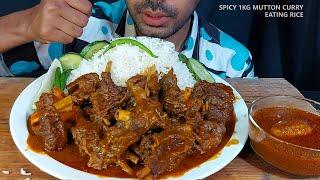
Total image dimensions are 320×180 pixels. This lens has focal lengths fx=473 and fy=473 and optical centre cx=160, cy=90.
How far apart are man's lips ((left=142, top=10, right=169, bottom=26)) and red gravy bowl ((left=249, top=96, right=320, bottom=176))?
3.23ft

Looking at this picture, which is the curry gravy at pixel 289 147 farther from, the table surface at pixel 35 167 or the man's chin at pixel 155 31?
the man's chin at pixel 155 31

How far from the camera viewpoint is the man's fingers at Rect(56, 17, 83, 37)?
2.02 m

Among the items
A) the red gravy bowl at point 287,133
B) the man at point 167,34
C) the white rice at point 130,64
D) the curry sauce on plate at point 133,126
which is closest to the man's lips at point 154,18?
the man at point 167,34

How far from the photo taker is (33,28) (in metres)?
2.23

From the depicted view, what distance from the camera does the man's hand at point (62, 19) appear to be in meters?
2.01

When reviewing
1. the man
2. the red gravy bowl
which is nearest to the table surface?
the red gravy bowl

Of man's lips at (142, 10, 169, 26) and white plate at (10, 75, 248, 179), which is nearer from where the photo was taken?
white plate at (10, 75, 248, 179)

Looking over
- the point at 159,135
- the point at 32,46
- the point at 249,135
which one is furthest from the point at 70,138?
the point at 32,46

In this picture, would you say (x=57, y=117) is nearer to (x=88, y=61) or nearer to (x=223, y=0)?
(x=88, y=61)

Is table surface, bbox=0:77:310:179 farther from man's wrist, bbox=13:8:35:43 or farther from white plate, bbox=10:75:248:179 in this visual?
man's wrist, bbox=13:8:35:43

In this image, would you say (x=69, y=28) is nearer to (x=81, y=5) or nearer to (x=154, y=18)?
(x=81, y=5)

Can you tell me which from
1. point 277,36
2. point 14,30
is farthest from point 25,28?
point 277,36

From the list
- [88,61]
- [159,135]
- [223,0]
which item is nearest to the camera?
[159,135]

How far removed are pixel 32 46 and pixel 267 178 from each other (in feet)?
5.26
